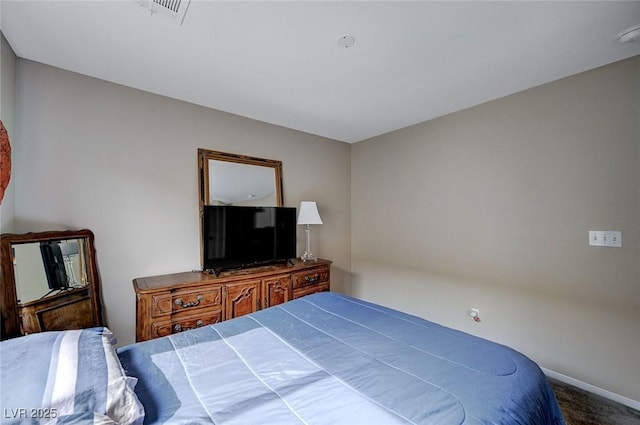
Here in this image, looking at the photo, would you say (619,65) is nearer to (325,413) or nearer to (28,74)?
(325,413)

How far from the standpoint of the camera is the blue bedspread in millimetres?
875

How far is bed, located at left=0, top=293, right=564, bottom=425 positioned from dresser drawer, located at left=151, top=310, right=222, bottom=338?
2.51 feet

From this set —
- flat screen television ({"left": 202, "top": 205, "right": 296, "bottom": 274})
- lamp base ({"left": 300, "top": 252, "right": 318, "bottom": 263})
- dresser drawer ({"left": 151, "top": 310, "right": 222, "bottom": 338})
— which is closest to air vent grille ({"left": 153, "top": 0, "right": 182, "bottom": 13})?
flat screen television ({"left": 202, "top": 205, "right": 296, "bottom": 274})

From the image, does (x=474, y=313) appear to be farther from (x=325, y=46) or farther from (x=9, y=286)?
(x=9, y=286)

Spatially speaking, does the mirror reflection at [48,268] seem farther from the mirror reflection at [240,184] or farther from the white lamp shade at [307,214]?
the white lamp shade at [307,214]

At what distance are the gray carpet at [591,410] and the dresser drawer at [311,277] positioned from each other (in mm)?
2123

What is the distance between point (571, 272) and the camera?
2096 millimetres

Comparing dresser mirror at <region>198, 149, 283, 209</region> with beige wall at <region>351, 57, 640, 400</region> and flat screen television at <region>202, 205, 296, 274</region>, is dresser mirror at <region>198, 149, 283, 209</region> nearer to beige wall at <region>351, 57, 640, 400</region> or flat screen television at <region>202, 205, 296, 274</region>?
flat screen television at <region>202, 205, 296, 274</region>

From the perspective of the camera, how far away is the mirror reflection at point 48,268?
162 centimetres

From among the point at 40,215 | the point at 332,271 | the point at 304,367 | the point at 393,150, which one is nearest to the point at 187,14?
the point at 40,215

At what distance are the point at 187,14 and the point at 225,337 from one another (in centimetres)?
176

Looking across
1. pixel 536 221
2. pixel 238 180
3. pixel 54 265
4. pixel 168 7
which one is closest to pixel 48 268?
pixel 54 265

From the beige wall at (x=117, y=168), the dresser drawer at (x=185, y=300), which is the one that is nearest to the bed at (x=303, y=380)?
the dresser drawer at (x=185, y=300)

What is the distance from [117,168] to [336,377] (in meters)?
2.31
